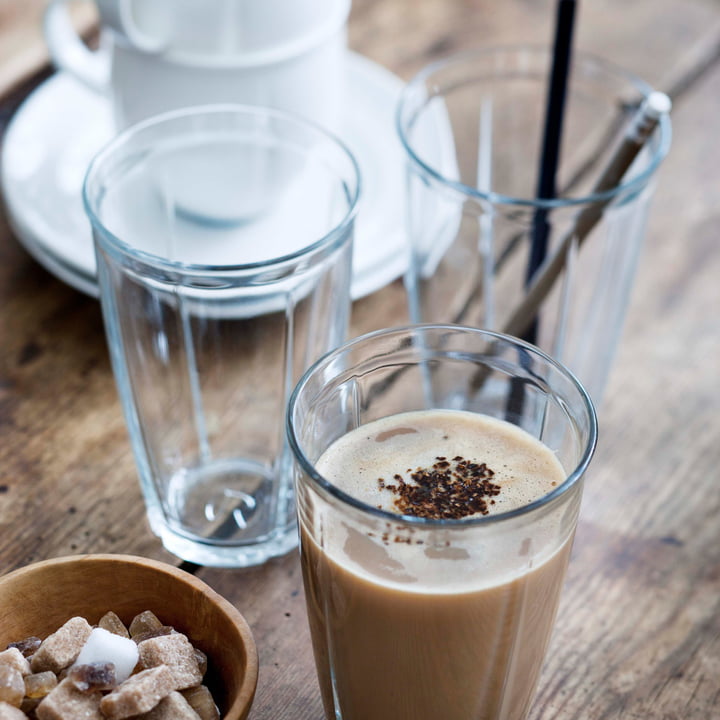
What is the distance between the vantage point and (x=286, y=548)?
2.46 ft

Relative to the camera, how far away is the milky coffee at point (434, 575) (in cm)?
53

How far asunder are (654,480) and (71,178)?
0.56 m

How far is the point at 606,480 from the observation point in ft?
2.67

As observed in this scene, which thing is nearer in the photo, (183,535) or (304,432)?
(304,432)

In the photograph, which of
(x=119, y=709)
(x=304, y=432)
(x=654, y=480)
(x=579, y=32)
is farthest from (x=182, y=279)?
(x=579, y=32)

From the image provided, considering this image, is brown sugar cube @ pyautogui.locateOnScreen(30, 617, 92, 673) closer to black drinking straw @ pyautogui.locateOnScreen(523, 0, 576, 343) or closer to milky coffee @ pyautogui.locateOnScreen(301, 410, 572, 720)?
milky coffee @ pyautogui.locateOnScreen(301, 410, 572, 720)

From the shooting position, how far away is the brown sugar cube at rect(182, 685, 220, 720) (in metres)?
0.58

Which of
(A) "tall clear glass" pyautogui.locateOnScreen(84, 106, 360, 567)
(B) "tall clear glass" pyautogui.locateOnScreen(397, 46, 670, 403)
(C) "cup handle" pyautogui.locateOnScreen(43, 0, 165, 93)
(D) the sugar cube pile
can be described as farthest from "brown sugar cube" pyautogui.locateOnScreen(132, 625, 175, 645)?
(C) "cup handle" pyautogui.locateOnScreen(43, 0, 165, 93)

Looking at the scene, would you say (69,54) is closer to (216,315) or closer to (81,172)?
(81,172)

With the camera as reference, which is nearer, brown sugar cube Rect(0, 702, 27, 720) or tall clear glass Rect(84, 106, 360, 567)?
brown sugar cube Rect(0, 702, 27, 720)

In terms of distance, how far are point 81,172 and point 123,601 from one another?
1.63 ft

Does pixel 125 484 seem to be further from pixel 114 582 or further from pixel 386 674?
pixel 386 674

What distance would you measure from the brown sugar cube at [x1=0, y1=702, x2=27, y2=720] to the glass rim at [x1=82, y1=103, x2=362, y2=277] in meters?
0.24

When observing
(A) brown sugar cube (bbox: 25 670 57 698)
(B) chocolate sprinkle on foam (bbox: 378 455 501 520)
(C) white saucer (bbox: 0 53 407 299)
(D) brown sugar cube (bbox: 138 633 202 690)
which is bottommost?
(C) white saucer (bbox: 0 53 407 299)
